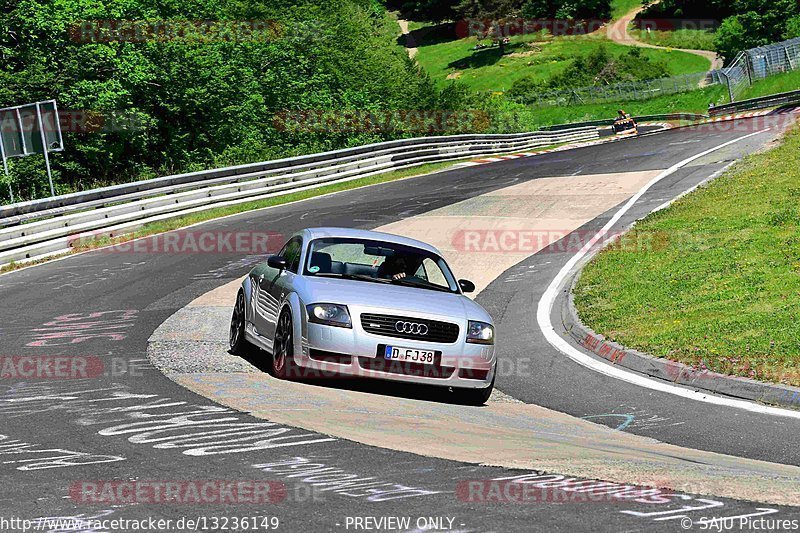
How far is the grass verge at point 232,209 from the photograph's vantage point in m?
22.8

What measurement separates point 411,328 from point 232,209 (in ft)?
61.3

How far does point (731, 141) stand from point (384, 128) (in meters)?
20.1

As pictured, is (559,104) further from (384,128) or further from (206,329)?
(206,329)

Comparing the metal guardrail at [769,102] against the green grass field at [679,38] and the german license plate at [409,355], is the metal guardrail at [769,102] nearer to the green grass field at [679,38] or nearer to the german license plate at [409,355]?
the german license plate at [409,355]

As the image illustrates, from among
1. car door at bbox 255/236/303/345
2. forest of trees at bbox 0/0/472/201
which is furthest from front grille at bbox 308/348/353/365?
forest of trees at bbox 0/0/472/201

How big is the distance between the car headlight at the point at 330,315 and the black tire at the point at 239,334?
2.22m

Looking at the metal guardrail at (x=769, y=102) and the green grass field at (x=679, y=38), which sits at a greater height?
the green grass field at (x=679, y=38)

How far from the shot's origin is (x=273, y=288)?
11398 mm

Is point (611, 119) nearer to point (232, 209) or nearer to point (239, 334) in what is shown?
point (232, 209)

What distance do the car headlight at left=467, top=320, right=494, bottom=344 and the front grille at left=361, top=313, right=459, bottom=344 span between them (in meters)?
0.16

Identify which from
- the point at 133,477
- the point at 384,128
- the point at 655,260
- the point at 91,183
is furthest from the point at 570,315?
the point at 384,128

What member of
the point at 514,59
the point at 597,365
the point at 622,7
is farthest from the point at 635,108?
the point at 597,365

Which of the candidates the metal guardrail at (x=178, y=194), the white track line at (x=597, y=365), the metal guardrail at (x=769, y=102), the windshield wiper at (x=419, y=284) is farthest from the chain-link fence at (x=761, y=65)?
the windshield wiper at (x=419, y=284)

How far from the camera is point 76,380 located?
404 inches
